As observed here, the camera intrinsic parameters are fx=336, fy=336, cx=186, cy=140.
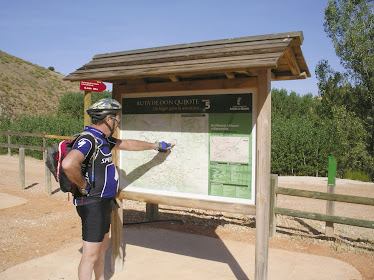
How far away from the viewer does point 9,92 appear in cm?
4228

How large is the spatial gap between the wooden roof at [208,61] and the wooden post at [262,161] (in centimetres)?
21

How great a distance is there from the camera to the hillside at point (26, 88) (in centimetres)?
4094

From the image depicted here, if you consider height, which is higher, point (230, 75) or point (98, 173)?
point (230, 75)

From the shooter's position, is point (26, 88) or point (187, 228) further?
point (26, 88)

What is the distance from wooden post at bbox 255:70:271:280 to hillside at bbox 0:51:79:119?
1550 inches

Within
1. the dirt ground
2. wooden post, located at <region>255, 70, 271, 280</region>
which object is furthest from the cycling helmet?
the dirt ground

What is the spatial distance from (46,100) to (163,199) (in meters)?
48.1

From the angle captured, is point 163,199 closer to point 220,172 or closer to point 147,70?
point 220,172

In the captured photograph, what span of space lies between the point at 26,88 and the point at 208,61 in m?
49.1

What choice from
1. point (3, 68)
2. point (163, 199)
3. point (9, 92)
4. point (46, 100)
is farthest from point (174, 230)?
point (3, 68)

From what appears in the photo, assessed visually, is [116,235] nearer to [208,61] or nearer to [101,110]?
[101,110]

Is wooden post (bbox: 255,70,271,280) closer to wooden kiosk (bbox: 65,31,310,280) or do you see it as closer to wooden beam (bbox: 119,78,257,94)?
wooden kiosk (bbox: 65,31,310,280)

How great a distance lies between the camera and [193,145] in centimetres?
385

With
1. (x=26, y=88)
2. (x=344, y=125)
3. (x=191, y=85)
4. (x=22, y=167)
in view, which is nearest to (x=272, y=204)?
(x=191, y=85)
